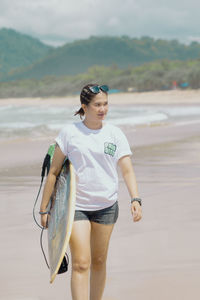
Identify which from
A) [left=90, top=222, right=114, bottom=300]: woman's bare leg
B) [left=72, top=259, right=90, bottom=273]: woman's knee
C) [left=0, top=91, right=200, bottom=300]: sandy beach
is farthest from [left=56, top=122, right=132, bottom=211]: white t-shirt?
[left=0, top=91, right=200, bottom=300]: sandy beach

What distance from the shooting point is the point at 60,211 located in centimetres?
334

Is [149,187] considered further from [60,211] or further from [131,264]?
[60,211]

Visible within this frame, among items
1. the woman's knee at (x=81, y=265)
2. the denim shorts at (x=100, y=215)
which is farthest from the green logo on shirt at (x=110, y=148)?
the woman's knee at (x=81, y=265)

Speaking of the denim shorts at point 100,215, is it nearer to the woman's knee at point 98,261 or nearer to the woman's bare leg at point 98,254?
the woman's bare leg at point 98,254

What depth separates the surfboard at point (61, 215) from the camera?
313 cm

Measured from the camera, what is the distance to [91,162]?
131 inches

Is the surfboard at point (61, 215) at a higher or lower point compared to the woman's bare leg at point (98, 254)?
higher

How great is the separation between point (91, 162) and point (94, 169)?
0.05 meters

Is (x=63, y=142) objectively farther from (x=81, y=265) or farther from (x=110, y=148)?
(x=81, y=265)

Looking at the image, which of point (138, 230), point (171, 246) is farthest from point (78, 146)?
point (138, 230)

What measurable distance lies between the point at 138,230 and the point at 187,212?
2.86 ft

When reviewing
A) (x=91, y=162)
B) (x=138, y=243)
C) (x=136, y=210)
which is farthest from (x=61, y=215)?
(x=138, y=243)

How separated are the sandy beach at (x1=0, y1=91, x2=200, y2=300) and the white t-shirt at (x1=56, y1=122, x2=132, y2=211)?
0.90m

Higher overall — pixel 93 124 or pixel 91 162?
pixel 93 124
